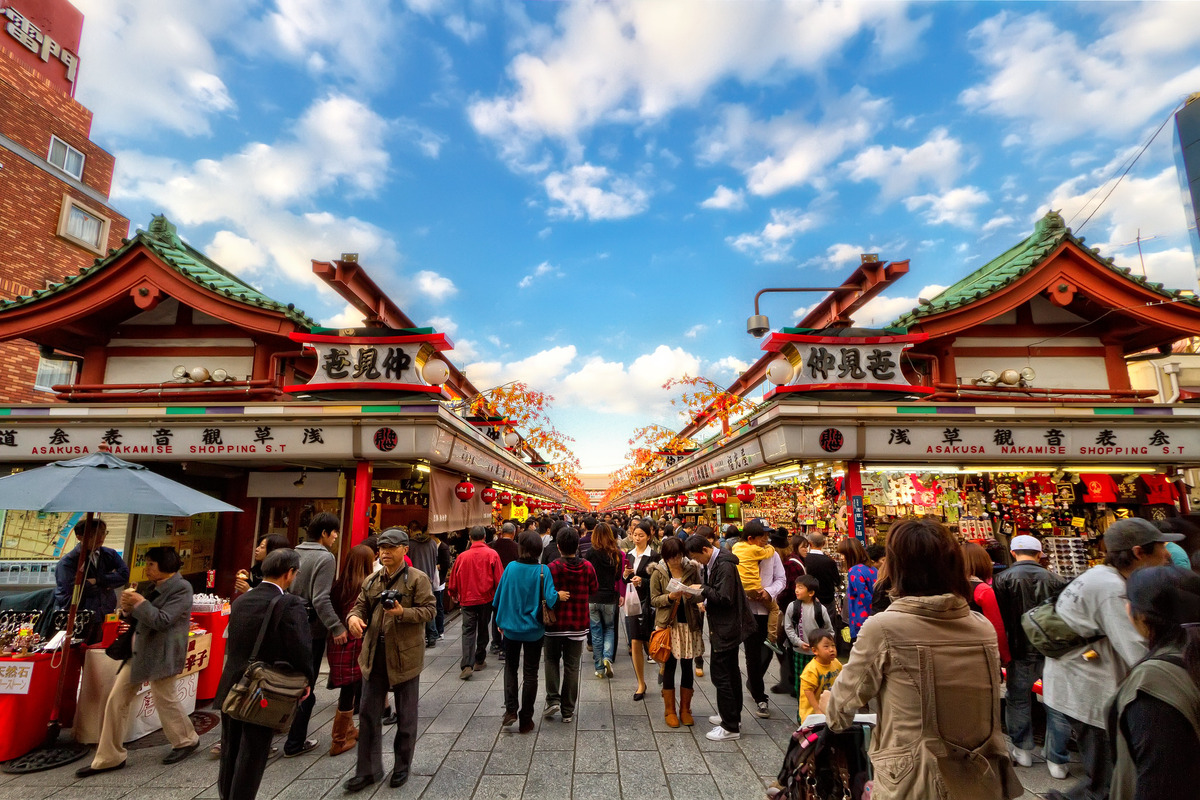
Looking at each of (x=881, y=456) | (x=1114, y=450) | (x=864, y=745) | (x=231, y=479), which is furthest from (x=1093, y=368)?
(x=231, y=479)

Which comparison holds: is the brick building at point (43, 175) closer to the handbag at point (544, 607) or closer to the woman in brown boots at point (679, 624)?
the handbag at point (544, 607)

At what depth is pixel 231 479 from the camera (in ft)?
40.5

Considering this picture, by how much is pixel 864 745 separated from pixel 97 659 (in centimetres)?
788

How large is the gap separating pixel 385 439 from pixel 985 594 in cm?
917

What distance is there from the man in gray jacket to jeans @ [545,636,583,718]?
94.2 inches

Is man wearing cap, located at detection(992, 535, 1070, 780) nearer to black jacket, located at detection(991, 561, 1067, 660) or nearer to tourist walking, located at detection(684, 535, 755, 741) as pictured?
black jacket, located at detection(991, 561, 1067, 660)

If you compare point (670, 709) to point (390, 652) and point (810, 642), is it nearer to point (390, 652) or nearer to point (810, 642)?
point (810, 642)

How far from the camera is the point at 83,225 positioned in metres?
22.0

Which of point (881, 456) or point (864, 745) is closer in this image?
point (864, 745)

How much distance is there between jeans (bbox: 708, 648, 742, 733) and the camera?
5754mm

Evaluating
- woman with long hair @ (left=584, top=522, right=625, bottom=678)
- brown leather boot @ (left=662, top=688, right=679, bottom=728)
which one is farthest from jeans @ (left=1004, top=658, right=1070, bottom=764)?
woman with long hair @ (left=584, top=522, right=625, bottom=678)

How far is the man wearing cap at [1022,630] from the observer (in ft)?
17.7

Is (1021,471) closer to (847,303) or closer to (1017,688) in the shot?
(847,303)

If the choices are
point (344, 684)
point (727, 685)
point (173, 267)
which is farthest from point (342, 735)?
point (173, 267)
